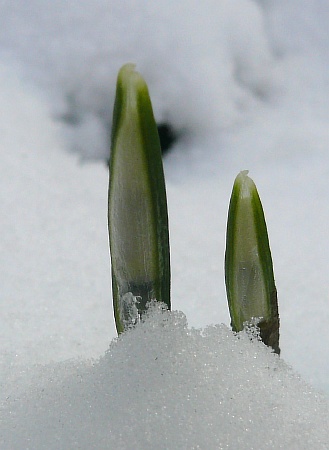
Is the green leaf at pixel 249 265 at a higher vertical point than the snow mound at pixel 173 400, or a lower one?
higher

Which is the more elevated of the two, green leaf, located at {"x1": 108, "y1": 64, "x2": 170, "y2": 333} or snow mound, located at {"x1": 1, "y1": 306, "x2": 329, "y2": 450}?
green leaf, located at {"x1": 108, "y1": 64, "x2": 170, "y2": 333}

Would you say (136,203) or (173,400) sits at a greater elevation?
(136,203)

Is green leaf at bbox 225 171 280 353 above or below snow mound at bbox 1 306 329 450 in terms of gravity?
above

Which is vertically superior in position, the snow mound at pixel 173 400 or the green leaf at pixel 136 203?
the green leaf at pixel 136 203
